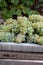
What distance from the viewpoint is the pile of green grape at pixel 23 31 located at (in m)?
2.10

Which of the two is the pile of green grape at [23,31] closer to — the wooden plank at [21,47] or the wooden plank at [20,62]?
the wooden plank at [21,47]

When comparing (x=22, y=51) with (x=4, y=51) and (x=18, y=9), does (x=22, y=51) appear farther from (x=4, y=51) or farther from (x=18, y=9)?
(x=18, y=9)

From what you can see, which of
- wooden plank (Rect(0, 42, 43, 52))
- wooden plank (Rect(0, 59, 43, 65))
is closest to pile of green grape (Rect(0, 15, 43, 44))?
wooden plank (Rect(0, 42, 43, 52))

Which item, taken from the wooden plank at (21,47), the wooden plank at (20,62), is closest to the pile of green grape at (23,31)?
the wooden plank at (21,47)

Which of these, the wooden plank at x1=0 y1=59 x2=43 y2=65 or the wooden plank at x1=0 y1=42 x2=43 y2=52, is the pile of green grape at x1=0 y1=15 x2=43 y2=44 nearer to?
the wooden plank at x1=0 y1=42 x2=43 y2=52

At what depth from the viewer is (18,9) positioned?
2656mm

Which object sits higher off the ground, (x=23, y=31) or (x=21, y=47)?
(x=23, y=31)

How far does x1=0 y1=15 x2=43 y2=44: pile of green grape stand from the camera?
6.88 ft

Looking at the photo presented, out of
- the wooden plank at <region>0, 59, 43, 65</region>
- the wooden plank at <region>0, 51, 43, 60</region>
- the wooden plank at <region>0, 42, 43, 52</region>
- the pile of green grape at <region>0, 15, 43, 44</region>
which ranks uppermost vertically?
the pile of green grape at <region>0, 15, 43, 44</region>

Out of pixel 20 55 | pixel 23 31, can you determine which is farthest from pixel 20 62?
pixel 23 31

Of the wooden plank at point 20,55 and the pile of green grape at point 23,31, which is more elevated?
the pile of green grape at point 23,31

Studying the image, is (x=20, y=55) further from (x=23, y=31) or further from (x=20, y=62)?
(x=23, y=31)

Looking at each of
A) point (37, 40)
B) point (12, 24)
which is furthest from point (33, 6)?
point (37, 40)

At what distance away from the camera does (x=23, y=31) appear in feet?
6.95
